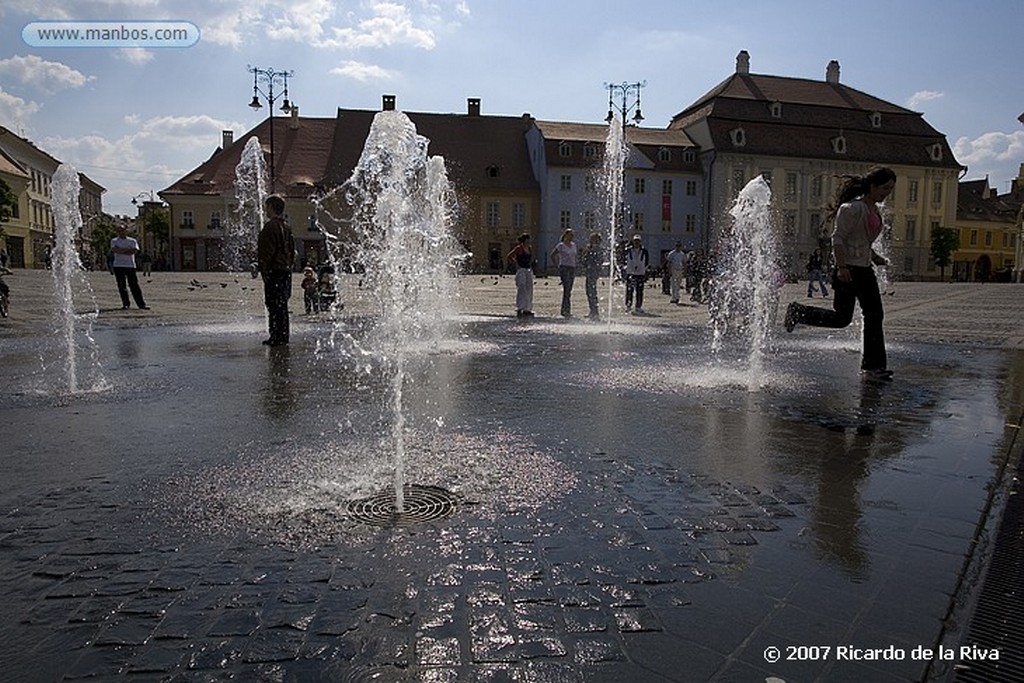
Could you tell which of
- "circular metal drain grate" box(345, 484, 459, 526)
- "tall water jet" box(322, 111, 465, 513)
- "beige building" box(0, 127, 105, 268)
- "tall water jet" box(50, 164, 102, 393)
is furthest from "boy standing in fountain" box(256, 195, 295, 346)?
"beige building" box(0, 127, 105, 268)

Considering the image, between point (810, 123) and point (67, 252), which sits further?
point (810, 123)

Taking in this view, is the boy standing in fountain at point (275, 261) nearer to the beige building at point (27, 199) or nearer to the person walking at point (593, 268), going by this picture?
the person walking at point (593, 268)

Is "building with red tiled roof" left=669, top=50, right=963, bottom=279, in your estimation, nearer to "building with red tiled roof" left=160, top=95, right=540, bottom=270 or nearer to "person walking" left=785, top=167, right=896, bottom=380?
"building with red tiled roof" left=160, top=95, right=540, bottom=270

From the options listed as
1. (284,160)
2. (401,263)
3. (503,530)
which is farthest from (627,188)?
(503,530)

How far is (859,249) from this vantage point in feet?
23.2

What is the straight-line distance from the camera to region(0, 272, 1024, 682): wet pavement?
226cm

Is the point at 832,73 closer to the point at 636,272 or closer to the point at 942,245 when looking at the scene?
the point at 942,245

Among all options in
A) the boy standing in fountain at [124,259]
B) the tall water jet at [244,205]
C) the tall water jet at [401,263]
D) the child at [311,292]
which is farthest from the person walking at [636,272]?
the tall water jet at [244,205]

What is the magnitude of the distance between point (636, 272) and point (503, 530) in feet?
51.5

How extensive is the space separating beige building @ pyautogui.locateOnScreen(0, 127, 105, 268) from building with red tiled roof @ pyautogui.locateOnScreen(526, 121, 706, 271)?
34.5 meters

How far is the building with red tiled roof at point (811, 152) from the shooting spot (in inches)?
2490

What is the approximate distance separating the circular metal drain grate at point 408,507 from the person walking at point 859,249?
15.6ft

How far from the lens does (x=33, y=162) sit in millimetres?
74812

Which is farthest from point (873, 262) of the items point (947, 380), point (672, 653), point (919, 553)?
point (672, 653)
